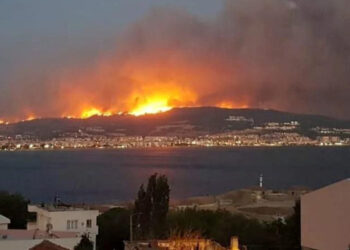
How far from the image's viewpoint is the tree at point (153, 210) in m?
34.2

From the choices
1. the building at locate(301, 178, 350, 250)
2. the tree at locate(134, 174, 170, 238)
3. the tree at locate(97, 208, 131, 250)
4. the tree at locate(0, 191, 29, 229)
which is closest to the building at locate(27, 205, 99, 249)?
the tree at locate(97, 208, 131, 250)

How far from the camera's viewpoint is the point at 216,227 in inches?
1330

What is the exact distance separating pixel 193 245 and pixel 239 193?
5820 centimetres

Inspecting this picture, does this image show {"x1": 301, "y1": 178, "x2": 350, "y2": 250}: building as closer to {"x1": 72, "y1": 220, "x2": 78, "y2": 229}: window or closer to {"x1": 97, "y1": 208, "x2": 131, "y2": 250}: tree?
{"x1": 97, "y1": 208, "x2": 131, "y2": 250}: tree

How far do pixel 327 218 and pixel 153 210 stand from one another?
23963 millimetres

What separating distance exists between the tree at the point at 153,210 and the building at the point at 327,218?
20.5 metres

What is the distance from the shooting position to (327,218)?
40.4 feet

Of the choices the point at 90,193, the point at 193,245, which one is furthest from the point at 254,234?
the point at 90,193

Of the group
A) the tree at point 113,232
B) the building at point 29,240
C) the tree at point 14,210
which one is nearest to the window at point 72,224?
the tree at point 113,232

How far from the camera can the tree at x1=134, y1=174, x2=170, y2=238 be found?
34.2 metres

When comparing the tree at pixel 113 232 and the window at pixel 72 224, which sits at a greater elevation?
the window at pixel 72 224

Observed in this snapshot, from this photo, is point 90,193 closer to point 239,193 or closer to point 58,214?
point 239,193

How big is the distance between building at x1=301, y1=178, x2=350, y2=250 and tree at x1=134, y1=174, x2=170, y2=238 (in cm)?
2054

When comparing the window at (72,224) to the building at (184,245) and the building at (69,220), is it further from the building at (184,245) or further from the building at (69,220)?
the building at (184,245)
